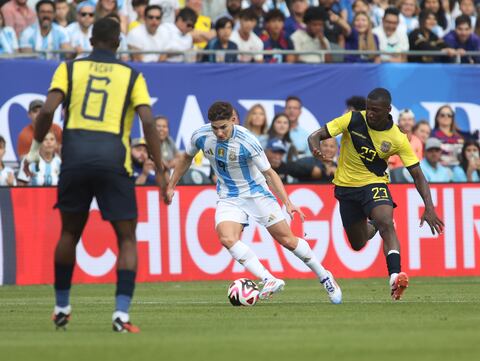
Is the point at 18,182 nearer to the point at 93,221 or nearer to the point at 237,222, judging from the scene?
the point at 93,221

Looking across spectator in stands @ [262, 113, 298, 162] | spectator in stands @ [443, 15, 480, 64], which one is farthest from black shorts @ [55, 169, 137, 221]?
spectator in stands @ [443, 15, 480, 64]

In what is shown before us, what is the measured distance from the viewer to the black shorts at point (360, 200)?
1529cm

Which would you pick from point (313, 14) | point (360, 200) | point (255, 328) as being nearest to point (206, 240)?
point (313, 14)

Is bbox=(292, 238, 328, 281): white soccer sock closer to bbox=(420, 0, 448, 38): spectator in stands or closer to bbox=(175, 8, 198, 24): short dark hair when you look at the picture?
bbox=(175, 8, 198, 24): short dark hair

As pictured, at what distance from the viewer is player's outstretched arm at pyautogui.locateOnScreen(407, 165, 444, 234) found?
1440 cm

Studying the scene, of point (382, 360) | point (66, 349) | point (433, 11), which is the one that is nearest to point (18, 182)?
point (433, 11)

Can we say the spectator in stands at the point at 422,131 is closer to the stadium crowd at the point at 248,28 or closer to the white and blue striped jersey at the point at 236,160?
the stadium crowd at the point at 248,28

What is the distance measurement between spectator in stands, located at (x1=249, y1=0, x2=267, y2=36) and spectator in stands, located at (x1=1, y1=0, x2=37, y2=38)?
408cm

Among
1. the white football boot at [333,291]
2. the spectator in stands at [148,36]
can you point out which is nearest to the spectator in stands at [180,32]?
the spectator in stands at [148,36]

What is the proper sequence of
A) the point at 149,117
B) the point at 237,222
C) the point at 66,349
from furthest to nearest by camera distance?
the point at 237,222 < the point at 149,117 < the point at 66,349

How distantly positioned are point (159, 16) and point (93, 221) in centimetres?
409

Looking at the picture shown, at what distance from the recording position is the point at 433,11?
25438 mm

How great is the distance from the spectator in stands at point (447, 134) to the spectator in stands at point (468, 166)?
250 millimetres

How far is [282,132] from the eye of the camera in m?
21.4
